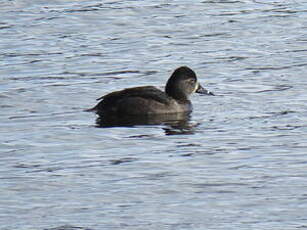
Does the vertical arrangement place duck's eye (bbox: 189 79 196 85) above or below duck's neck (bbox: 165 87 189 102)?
above

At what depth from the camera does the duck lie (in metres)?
18.9

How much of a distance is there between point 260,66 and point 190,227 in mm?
9600

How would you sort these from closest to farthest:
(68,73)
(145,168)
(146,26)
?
(145,168)
(68,73)
(146,26)

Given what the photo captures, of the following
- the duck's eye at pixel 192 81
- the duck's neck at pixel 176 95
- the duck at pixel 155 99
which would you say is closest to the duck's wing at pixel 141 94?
the duck at pixel 155 99

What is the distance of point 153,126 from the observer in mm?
18141

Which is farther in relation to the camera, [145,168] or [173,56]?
[173,56]

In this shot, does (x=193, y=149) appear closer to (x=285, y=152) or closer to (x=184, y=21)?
(x=285, y=152)

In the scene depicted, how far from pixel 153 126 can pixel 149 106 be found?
104 centimetres

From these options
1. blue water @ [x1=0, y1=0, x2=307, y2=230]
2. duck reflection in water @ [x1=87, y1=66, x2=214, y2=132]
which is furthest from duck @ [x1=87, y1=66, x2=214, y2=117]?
blue water @ [x1=0, y1=0, x2=307, y2=230]

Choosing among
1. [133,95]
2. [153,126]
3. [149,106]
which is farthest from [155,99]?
[153,126]

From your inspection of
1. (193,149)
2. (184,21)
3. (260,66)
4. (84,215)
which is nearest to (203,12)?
(184,21)

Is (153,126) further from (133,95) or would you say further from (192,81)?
(192,81)

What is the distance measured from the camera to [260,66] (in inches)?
852

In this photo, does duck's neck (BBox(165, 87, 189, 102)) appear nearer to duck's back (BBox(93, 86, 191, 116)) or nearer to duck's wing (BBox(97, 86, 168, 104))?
duck's back (BBox(93, 86, 191, 116))
